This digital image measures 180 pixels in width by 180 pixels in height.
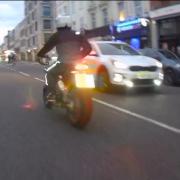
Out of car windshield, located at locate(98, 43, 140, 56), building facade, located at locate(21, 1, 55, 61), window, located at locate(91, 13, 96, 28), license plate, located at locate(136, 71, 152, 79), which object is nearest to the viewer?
license plate, located at locate(136, 71, 152, 79)

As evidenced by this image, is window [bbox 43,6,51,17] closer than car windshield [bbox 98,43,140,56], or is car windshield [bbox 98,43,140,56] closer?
car windshield [bbox 98,43,140,56]

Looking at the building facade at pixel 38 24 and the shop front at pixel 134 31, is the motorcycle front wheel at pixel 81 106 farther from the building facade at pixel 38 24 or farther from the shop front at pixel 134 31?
the building facade at pixel 38 24

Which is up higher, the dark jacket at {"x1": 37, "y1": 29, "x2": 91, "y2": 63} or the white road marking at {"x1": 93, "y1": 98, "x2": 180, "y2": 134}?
the dark jacket at {"x1": 37, "y1": 29, "x2": 91, "y2": 63}

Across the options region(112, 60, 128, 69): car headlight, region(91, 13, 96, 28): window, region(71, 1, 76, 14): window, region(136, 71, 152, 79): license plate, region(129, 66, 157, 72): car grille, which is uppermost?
region(71, 1, 76, 14): window

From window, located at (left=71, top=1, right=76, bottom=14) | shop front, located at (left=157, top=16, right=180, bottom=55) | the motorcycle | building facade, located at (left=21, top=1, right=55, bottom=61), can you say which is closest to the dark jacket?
the motorcycle

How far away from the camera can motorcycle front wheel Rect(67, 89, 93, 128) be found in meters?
7.09

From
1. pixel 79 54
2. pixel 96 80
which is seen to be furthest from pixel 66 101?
pixel 96 80

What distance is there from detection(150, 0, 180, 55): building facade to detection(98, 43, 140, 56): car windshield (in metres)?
15.1

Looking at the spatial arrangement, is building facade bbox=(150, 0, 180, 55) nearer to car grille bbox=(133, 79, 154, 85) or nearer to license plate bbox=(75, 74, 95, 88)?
car grille bbox=(133, 79, 154, 85)

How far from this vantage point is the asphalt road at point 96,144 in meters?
4.80

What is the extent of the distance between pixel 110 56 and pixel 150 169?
27.7 ft

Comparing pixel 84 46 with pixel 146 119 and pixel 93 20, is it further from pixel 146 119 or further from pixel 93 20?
pixel 93 20

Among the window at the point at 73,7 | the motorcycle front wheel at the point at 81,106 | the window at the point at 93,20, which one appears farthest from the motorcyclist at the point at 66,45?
the window at the point at 73,7

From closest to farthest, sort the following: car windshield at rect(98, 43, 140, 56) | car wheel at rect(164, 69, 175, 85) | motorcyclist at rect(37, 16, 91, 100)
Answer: motorcyclist at rect(37, 16, 91, 100) < car windshield at rect(98, 43, 140, 56) < car wheel at rect(164, 69, 175, 85)
